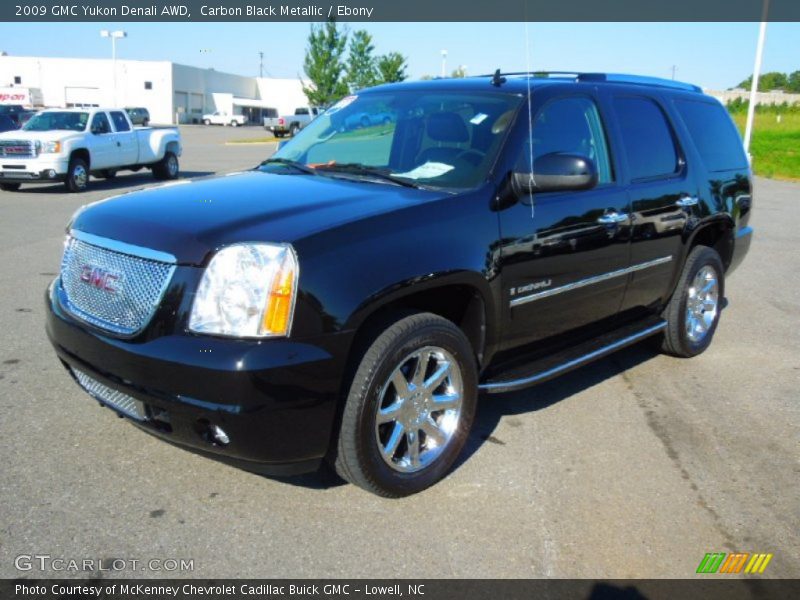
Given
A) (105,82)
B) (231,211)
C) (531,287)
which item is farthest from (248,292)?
(105,82)

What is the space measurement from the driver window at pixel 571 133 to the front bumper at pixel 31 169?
14185 millimetres

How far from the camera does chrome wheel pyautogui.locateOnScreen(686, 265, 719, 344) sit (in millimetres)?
5629

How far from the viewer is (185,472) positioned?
142 inches

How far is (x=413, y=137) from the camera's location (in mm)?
4363

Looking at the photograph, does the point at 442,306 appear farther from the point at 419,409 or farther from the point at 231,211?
the point at 231,211

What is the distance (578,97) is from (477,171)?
3.32 ft

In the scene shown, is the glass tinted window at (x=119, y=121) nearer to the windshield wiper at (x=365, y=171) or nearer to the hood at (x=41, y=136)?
the hood at (x=41, y=136)

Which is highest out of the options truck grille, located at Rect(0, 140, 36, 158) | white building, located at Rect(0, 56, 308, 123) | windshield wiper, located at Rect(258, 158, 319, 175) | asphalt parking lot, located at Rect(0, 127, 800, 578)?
white building, located at Rect(0, 56, 308, 123)

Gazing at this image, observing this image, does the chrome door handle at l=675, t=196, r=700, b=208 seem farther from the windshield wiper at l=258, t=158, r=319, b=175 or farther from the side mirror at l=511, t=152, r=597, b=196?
the windshield wiper at l=258, t=158, r=319, b=175

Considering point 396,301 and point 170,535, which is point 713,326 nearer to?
point 396,301

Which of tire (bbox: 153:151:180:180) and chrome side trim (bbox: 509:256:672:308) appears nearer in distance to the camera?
chrome side trim (bbox: 509:256:672:308)

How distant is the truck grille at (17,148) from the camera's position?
15.9 meters

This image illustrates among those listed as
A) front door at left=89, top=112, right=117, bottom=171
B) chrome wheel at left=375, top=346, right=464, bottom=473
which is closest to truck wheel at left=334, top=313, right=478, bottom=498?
chrome wheel at left=375, top=346, right=464, bottom=473

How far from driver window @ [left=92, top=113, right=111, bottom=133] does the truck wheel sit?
1595 centimetres
